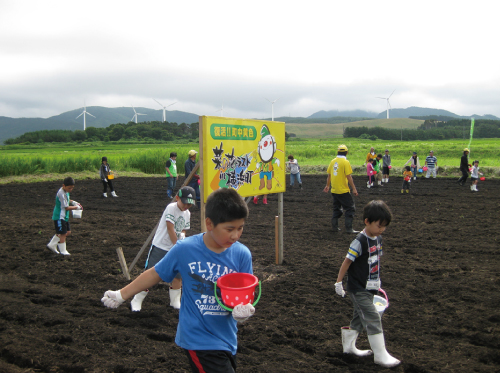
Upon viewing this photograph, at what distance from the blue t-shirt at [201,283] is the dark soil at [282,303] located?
5.65 ft

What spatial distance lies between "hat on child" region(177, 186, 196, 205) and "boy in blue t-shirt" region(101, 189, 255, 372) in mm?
2568

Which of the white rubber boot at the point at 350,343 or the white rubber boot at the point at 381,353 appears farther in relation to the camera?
the white rubber boot at the point at 350,343

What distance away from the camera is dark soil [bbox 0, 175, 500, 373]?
4156 mm

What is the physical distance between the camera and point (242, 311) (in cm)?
229

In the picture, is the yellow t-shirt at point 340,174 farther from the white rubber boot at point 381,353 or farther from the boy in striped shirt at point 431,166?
the boy in striped shirt at point 431,166

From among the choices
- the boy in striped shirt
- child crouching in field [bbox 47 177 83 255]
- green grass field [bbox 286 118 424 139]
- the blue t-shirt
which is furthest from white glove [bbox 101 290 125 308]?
green grass field [bbox 286 118 424 139]

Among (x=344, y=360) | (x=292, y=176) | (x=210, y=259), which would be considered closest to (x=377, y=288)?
(x=344, y=360)

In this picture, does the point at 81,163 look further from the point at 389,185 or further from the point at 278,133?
the point at 278,133

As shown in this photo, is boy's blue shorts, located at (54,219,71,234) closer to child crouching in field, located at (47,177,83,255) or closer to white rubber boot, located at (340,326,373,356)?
child crouching in field, located at (47,177,83,255)

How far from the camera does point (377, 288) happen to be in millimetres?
4016

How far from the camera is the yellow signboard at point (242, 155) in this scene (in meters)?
5.70

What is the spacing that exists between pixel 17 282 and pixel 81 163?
24.2 m

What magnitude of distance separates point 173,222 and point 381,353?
299 centimetres

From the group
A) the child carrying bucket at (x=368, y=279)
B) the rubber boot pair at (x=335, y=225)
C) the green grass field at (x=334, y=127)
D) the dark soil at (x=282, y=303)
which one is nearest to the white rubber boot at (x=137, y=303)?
the dark soil at (x=282, y=303)
